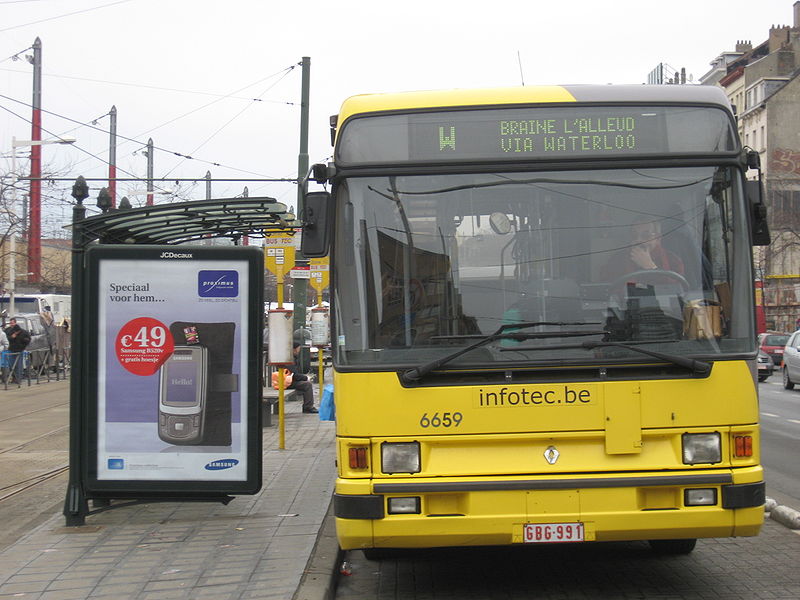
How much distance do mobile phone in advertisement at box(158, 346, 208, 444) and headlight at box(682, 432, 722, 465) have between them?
403 cm

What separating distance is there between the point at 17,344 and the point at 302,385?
11.6 meters

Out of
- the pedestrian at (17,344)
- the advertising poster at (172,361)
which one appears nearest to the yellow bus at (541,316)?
the advertising poster at (172,361)

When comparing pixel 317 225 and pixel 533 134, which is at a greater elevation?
pixel 533 134

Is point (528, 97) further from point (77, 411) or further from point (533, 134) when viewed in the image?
point (77, 411)

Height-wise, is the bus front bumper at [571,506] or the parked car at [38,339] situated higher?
the parked car at [38,339]

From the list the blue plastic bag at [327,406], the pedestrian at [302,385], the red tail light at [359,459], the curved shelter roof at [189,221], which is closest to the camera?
the red tail light at [359,459]

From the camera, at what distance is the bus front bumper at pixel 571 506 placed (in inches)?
230

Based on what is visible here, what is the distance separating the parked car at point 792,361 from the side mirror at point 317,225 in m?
24.0

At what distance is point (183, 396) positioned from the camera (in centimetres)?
843

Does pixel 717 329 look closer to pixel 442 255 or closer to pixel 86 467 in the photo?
pixel 442 255

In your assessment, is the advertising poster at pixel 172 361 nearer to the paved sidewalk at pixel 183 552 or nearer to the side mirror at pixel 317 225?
the paved sidewalk at pixel 183 552

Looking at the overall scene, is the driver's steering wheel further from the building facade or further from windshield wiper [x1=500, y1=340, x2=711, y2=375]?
the building facade

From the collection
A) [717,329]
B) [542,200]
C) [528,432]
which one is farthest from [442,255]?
[717,329]

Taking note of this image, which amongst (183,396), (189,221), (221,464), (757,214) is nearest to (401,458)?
(757,214)
